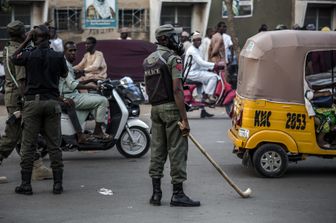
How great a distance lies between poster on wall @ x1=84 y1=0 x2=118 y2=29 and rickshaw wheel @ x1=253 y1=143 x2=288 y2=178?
40.7 feet

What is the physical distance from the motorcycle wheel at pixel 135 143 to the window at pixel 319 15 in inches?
578

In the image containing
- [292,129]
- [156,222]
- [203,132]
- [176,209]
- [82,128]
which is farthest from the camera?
[203,132]

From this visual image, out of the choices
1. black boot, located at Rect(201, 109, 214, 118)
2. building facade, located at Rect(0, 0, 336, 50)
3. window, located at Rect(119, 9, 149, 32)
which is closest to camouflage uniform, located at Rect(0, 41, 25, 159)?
black boot, located at Rect(201, 109, 214, 118)

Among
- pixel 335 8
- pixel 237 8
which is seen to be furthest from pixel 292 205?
pixel 335 8

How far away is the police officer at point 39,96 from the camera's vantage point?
854 cm

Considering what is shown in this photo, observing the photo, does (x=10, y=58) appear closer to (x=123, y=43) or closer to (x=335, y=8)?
(x=123, y=43)

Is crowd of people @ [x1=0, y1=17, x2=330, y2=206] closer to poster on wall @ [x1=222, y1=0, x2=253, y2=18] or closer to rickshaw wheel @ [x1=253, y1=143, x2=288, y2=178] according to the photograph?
rickshaw wheel @ [x1=253, y1=143, x2=288, y2=178]

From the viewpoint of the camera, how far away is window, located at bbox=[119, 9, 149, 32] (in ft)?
73.5

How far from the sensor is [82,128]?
10812 millimetres

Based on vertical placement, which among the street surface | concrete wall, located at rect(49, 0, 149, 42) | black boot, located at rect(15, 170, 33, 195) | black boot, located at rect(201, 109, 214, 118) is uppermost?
concrete wall, located at rect(49, 0, 149, 42)

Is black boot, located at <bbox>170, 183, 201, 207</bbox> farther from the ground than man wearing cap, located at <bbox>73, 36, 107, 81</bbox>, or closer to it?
closer to it

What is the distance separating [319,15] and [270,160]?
16.3 m

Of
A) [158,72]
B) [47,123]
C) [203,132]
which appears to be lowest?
[203,132]

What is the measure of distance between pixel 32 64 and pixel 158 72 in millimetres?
1456
